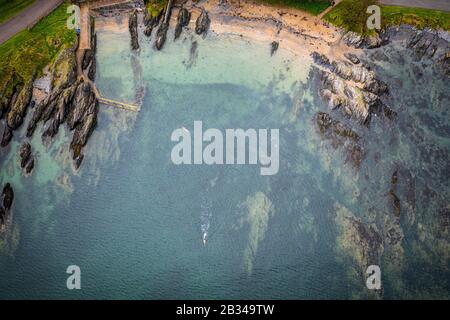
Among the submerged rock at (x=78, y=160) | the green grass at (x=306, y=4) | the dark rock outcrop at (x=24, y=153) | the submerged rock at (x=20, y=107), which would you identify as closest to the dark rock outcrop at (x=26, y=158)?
the dark rock outcrop at (x=24, y=153)

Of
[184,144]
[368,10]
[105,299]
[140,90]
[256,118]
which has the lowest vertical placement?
[105,299]

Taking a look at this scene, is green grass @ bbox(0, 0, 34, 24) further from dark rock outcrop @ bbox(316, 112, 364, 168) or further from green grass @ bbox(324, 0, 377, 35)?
dark rock outcrop @ bbox(316, 112, 364, 168)

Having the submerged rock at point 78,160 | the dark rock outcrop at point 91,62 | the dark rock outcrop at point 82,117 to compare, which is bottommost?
the submerged rock at point 78,160

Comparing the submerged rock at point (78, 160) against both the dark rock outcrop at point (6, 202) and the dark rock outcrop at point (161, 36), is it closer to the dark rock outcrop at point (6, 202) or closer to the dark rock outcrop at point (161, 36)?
the dark rock outcrop at point (6, 202)

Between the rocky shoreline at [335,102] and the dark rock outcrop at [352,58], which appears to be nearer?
the rocky shoreline at [335,102]

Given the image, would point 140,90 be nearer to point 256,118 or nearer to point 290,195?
point 256,118

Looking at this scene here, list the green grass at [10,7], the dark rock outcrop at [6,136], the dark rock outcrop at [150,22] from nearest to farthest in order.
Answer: the dark rock outcrop at [6,136] < the green grass at [10,7] < the dark rock outcrop at [150,22]

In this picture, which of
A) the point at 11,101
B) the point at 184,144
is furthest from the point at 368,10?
the point at 11,101
